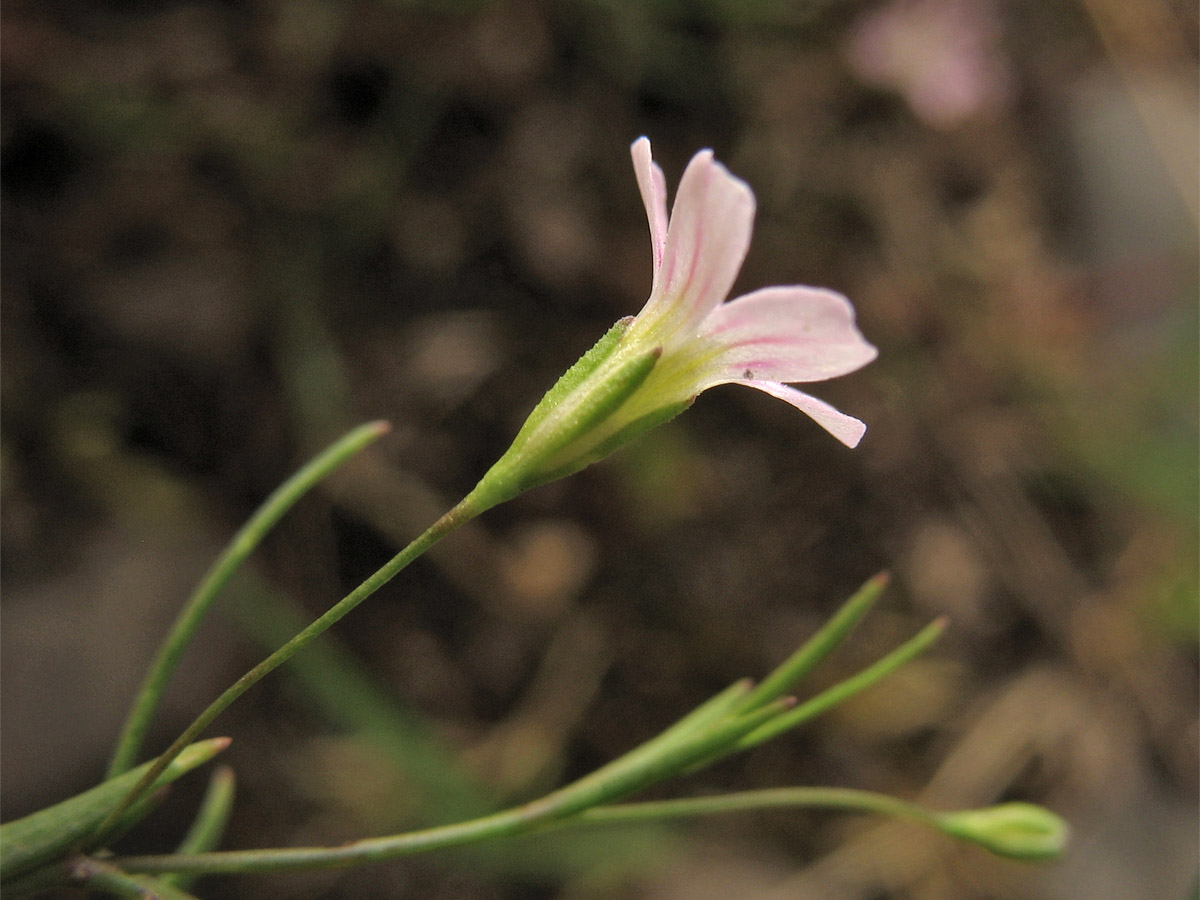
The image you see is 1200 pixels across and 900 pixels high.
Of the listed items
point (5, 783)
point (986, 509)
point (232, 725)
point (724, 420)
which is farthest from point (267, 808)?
point (986, 509)

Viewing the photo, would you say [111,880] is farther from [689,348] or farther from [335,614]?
[689,348]

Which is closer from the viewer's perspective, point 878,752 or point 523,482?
point 523,482

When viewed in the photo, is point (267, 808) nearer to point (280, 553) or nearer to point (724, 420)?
point (280, 553)

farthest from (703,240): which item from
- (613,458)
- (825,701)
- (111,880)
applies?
(613,458)

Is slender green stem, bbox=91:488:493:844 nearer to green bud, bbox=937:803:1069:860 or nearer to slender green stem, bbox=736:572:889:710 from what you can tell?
slender green stem, bbox=736:572:889:710

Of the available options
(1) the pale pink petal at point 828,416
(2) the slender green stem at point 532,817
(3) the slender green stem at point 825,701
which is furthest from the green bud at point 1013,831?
(1) the pale pink petal at point 828,416

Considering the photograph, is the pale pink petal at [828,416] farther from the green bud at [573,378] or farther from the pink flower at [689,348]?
the green bud at [573,378]
